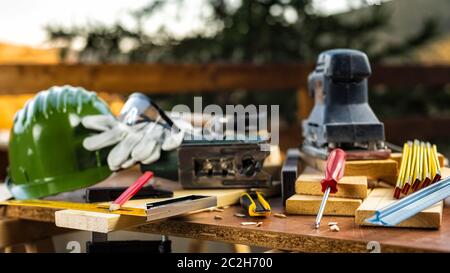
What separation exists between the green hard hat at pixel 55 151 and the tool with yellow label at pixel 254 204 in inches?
13.6

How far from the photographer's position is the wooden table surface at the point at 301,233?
96cm

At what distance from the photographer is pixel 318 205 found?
119 cm

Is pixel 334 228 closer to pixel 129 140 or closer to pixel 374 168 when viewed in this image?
pixel 374 168

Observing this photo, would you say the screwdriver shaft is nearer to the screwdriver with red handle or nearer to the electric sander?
the screwdriver with red handle

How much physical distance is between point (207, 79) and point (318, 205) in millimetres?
2037

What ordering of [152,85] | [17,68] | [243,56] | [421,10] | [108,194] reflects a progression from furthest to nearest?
1. [421,10]
2. [243,56]
3. [152,85]
4. [17,68]
5. [108,194]

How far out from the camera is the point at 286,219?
3.79ft

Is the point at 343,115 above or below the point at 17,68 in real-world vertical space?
below

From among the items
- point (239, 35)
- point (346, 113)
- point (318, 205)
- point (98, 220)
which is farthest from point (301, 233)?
point (239, 35)

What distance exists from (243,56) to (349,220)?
3.94m

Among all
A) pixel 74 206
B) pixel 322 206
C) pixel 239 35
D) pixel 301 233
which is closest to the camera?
pixel 301 233
